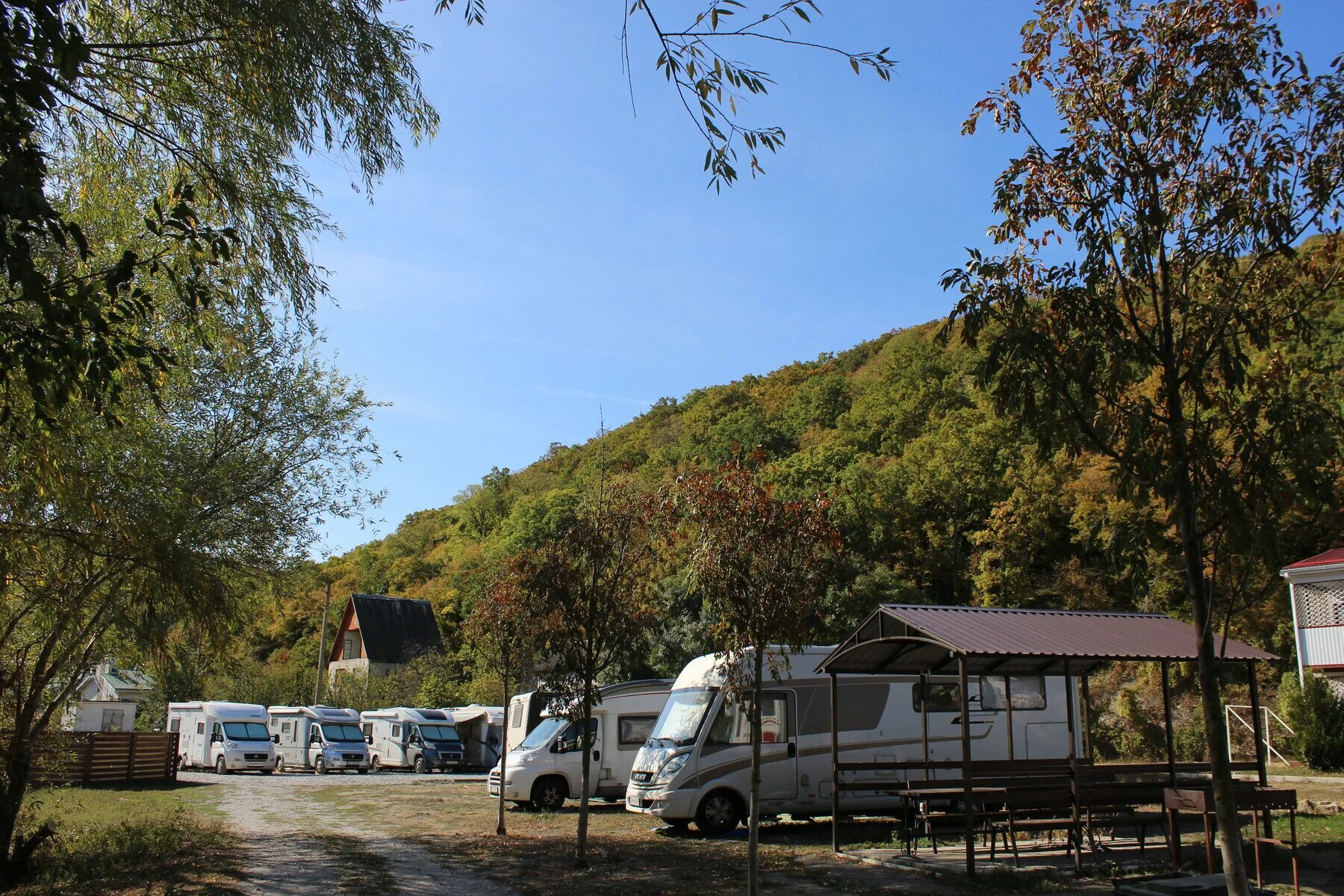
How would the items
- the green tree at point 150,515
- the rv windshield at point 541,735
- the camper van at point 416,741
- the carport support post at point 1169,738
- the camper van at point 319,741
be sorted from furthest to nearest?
the camper van at point 319,741 → the camper van at point 416,741 → the rv windshield at point 541,735 → the carport support post at point 1169,738 → the green tree at point 150,515

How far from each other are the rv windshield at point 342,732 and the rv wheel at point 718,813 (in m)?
22.9

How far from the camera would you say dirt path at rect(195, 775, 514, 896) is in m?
10.3

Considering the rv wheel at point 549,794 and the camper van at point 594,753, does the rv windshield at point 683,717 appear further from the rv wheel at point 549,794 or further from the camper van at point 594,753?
the rv wheel at point 549,794

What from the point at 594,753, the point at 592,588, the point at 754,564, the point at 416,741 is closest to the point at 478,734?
the point at 416,741

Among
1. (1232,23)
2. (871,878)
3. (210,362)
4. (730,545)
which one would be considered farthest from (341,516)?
(1232,23)

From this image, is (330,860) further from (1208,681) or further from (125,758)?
(125,758)

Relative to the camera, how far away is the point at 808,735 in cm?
1648

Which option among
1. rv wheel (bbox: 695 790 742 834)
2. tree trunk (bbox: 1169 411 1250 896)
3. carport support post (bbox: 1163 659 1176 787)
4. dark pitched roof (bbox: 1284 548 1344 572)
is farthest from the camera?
dark pitched roof (bbox: 1284 548 1344 572)

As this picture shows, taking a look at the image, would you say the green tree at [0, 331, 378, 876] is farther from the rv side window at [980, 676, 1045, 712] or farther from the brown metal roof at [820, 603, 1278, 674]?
the rv side window at [980, 676, 1045, 712]

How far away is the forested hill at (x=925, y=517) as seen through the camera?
2551cm

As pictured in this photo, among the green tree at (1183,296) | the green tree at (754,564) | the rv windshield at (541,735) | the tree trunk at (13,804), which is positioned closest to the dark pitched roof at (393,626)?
the rv windshield at (541,735)

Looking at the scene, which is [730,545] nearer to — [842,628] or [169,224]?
[169,224]

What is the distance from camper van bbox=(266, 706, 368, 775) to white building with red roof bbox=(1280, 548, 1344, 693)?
96.5ft

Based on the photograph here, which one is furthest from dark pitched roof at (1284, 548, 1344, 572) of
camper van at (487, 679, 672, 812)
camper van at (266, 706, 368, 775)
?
camper van at (266, 706, 368, 775)
